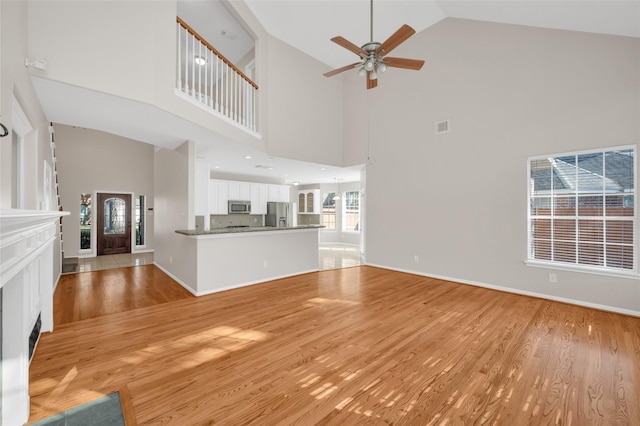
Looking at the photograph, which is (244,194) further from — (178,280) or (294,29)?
(294,29)

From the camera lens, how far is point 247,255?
4879mm

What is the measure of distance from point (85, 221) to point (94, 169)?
1533 mm

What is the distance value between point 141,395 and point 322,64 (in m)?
6.97

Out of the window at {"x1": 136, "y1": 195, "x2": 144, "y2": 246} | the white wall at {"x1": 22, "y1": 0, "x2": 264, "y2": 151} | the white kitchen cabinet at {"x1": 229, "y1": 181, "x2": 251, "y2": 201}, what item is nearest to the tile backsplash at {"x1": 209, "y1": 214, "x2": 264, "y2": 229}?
the white kitchen cabinet at {"x1": 229, "y1": 181, "x2": 251, "y2": 201}

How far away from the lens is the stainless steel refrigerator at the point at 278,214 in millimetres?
9188

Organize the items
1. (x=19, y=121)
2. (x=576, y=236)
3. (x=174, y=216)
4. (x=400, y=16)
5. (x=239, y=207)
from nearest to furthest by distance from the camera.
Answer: (x=19, y=121)
(x=576, y=236)
(x=400, y=16)
(x=174, y=216)
(x=239, y=207)

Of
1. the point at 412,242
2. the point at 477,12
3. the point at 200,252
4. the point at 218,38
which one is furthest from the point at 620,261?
the point at 218,38

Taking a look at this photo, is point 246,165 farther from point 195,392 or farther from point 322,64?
point 195,392

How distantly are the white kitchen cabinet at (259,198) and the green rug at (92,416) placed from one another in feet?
23.2

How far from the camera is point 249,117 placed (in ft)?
16.4

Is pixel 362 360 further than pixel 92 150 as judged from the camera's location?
No

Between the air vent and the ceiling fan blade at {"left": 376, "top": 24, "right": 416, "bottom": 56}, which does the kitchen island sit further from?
the ceiling fan blade at {"left": 376, "top": 24, "right": 416, "bottom": 56}

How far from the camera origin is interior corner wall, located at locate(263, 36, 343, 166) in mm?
5637

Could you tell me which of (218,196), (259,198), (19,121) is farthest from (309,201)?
(19,121)
